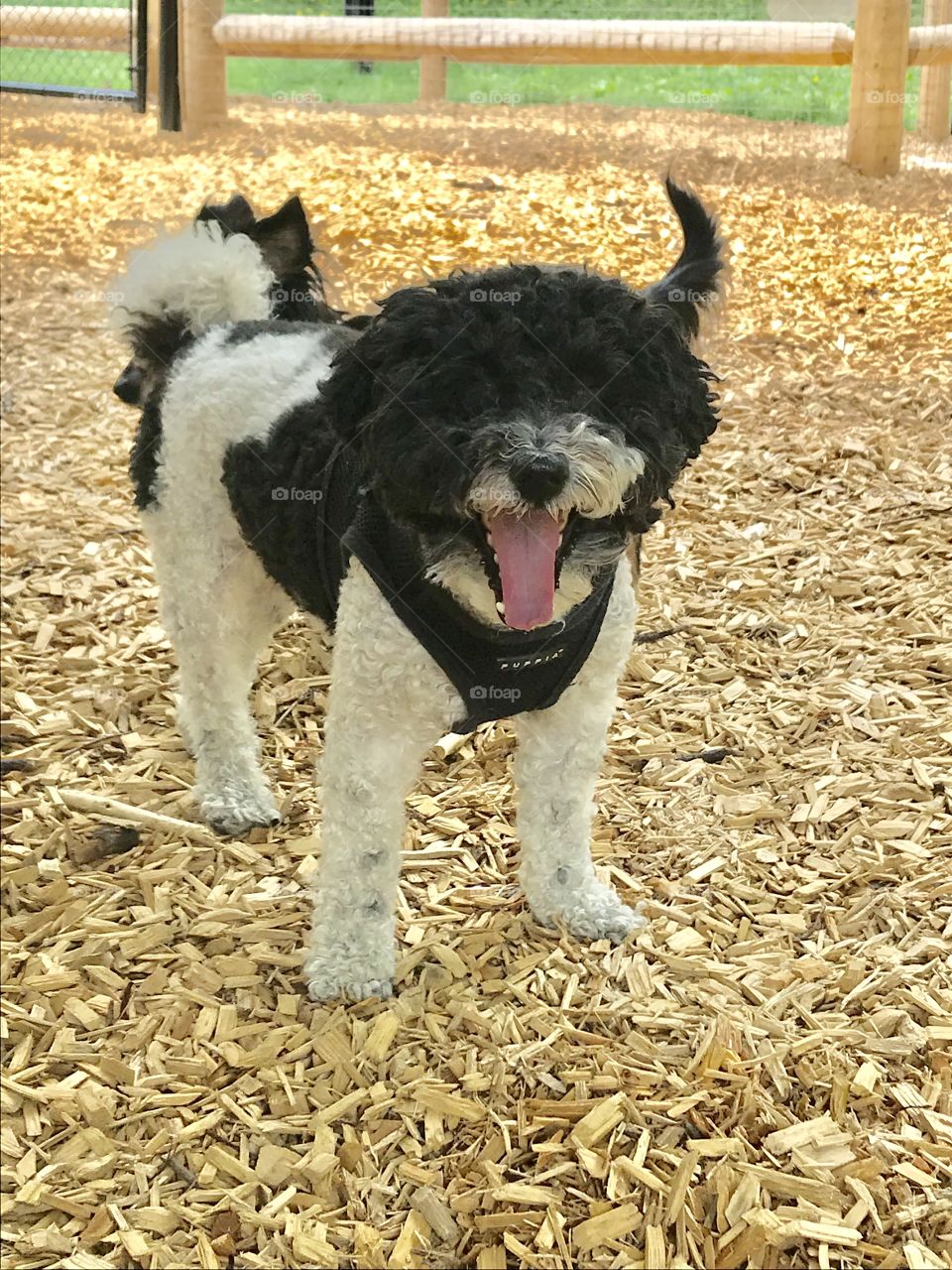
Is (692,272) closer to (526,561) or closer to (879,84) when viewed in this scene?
(526,561)

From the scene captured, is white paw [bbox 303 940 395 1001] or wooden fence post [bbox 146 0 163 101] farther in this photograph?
wooden fence post [bbox 146 0 163 101]

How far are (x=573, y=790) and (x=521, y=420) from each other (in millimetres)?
1155

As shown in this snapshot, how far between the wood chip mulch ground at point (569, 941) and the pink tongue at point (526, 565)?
1.06 meters

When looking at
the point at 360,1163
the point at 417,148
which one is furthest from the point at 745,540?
the point at 417,148

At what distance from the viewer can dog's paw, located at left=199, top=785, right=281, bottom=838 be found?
3.63 meters

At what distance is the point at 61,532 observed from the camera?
5375 millimetres

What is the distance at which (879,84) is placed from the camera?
6.76m

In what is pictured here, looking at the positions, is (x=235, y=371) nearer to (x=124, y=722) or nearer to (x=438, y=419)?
(x=438, y=419)

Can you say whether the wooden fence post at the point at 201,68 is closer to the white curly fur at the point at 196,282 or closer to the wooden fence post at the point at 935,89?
the wooden fence post at the point at 935,89

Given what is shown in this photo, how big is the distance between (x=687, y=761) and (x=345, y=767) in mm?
1399

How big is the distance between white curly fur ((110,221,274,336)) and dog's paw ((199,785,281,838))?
126 cm

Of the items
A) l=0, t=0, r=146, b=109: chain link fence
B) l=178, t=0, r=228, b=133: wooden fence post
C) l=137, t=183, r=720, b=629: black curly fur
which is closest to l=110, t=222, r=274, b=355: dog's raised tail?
l=137, t=183, r=720, b=629: black curly fur

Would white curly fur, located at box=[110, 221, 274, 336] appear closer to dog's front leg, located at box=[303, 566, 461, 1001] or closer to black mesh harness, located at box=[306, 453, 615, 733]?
black mesh harness, located at box=[306, 453, 615, 733]

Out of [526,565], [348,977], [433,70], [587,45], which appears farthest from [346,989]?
[433,70]
